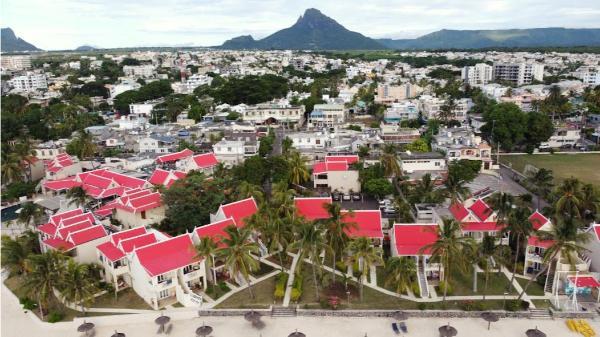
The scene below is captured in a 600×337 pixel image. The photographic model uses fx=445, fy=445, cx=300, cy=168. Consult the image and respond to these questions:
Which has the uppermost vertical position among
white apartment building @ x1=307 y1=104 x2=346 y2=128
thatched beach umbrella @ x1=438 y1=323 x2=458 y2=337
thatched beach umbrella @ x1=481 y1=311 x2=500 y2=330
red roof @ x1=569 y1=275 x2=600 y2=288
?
white apartment building @ x1=307 y1=104 x2=346 y2=128

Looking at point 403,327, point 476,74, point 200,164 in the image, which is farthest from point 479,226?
point 476,74

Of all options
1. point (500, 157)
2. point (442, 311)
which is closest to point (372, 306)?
point (442, 311)

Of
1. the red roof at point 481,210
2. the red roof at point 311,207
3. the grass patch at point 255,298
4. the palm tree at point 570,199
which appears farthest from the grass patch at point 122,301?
the palm tree at point 570,199

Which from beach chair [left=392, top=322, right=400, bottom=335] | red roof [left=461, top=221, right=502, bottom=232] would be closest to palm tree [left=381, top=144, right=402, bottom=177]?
red roof [left=461, top=221, right=502, bottom=232]

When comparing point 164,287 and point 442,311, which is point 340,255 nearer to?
point 442,311

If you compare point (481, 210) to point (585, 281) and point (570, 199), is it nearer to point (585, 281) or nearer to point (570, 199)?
point (570, 199)

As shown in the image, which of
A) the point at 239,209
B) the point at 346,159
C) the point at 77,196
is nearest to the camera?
the point at 239,209

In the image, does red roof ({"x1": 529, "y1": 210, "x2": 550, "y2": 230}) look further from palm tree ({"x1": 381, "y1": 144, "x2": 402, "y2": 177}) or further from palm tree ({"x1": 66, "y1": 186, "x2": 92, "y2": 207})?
palm tree ({"x1": 66, "y1": 186, "x2": 92, "y2": 207})
